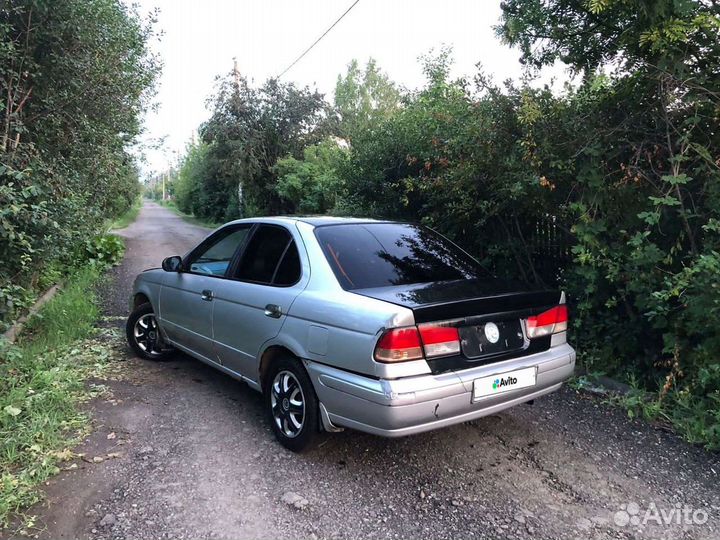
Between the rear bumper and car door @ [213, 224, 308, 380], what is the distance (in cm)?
59

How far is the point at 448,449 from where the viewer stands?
11.6 feet

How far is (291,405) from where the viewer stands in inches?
136

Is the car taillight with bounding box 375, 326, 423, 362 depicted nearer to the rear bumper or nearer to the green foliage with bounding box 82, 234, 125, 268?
the rear bumper

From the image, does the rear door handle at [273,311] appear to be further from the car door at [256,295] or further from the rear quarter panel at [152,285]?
the rear quarter panel at [152,285]

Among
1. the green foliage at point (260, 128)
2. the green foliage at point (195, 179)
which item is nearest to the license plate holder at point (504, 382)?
the green foliage at point (260, 128)

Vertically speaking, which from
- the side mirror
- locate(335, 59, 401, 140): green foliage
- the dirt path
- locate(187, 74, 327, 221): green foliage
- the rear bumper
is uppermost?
locate(335, 59, 401, 140): green foliage

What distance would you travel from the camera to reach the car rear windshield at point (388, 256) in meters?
3.46

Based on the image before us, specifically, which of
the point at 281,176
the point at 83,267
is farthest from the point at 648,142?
the point at 281,176

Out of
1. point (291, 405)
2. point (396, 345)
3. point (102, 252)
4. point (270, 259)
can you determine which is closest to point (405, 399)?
point (396, 345)

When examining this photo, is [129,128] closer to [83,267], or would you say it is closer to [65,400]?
[83,267]

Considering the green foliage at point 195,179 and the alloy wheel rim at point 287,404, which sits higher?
the green foliage at point 195,179

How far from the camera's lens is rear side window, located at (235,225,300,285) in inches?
146

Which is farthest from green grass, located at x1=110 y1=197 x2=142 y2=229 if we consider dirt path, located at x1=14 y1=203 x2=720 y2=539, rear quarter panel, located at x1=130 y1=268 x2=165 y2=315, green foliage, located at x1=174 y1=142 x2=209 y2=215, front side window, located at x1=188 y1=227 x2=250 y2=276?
dirt path, located at x1=14 y1=203 x2=720 y2=539

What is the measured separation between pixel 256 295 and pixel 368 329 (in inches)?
48.6
